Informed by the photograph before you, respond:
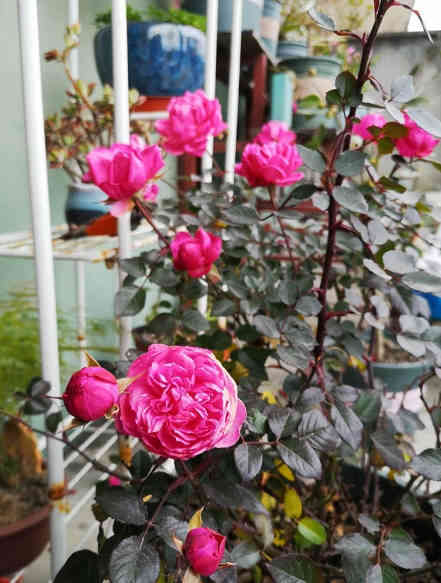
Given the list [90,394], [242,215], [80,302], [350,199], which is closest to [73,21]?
[80,302]

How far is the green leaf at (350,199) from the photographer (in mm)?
414

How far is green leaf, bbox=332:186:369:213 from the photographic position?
414 millimetres

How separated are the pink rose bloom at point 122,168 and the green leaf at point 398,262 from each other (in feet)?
0.88

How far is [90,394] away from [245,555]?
239mm

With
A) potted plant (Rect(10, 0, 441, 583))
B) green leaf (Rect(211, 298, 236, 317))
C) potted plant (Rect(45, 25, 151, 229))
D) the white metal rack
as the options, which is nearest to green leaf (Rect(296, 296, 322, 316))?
potted plant (Rect(10, 0, 441, 583))

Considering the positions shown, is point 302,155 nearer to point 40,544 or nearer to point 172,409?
point 172,409

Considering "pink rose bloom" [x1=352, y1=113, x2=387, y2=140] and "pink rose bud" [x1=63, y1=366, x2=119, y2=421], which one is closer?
"pink rose bud" [x1=63, y1=366, x2=119, y2=421]

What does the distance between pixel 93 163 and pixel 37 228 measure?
4.9 inches

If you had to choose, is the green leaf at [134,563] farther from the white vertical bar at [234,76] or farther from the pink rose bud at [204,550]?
the white vertical bar at [234,76]

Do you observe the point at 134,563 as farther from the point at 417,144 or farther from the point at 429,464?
the point at 417,144

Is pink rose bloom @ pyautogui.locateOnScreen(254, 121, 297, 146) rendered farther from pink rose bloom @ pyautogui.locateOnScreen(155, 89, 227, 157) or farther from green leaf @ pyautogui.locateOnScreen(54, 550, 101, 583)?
green leaf @ pyautogui.locateOnScreen(54, 550, 101, 583)

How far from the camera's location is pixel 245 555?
0.41m

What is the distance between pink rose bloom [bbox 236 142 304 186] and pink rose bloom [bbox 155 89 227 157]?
0.12m

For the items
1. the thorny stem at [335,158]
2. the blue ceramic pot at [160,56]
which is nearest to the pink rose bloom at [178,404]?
the thorny stem at [335,158]
